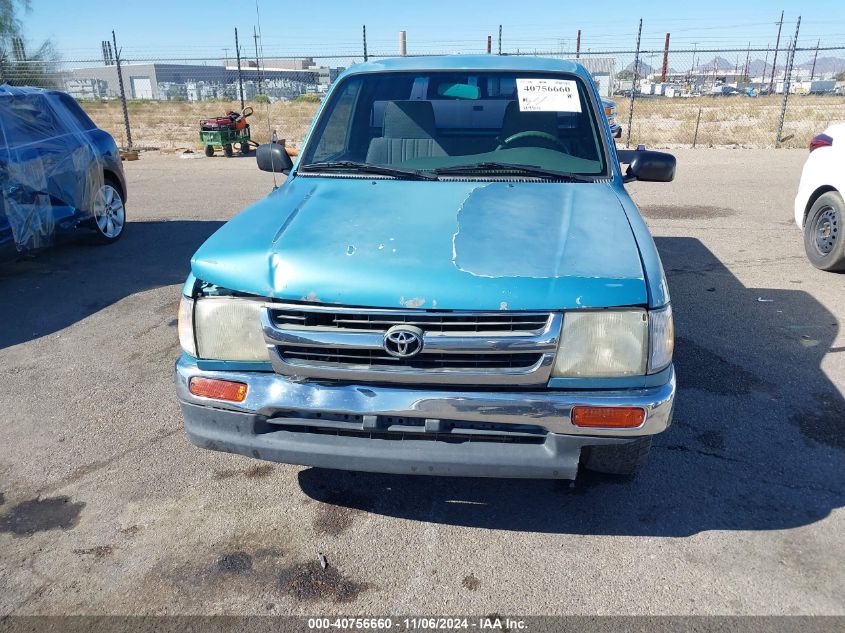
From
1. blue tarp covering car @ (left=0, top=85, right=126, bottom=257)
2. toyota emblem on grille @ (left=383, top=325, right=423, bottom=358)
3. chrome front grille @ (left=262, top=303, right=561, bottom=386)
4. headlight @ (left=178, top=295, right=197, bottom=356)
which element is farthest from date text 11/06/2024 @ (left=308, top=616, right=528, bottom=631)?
blue tarp covering car @ (left=0, top=85, right=126, bottom=257)

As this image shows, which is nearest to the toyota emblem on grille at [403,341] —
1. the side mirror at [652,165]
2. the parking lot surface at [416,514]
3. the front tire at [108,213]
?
the parking lot surface at [416,514]

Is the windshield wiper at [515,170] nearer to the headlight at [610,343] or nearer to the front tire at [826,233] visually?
the headlight at [610,343]

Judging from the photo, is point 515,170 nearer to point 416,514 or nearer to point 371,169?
point 371,169

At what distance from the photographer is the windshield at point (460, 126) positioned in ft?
12.1

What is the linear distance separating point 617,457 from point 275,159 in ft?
9.07

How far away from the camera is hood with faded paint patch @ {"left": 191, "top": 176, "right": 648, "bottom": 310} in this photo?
7.96 feet

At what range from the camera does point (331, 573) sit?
2.68m

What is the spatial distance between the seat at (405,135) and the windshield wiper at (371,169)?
0.11m

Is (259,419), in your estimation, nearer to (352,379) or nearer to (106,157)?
(352,379)

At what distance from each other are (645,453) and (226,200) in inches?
365

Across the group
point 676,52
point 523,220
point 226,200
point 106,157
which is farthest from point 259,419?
point 676,52

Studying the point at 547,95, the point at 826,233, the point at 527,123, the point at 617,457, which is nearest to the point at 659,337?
the point at 617,457

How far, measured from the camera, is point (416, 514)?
3.04 meters

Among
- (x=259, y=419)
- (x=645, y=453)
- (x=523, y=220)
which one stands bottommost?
(x=645, y=453)
